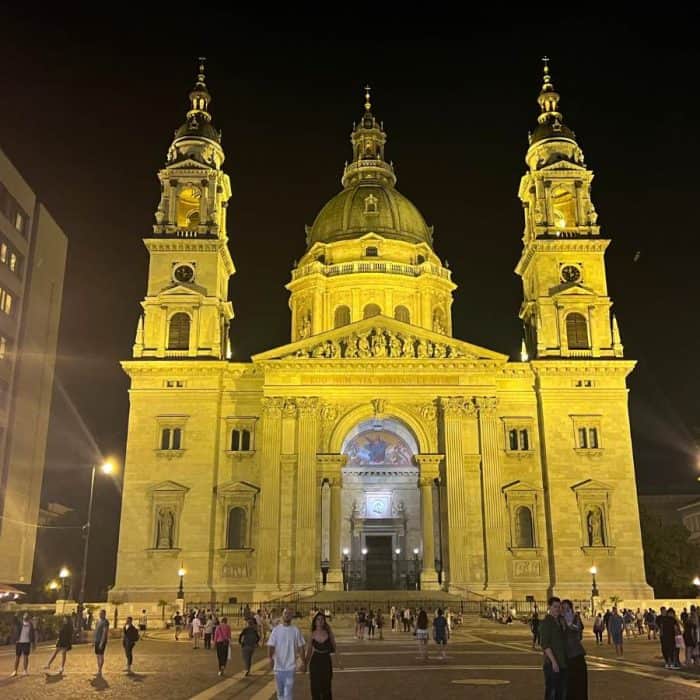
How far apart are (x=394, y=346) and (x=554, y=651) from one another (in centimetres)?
4237

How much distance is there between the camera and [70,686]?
759 inches

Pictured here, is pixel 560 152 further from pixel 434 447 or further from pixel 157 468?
pixel 157 468

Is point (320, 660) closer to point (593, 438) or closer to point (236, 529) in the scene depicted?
point (236, 529)

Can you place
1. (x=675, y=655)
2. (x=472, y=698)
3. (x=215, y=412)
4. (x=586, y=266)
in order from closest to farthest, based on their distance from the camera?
1. (x=472, y=698)
2. (x=675, y=655)
3. (x=215, y=412)
4. (x=586, y=266)

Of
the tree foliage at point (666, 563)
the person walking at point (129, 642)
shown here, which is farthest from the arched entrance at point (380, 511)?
the person walking at point (129, 642)

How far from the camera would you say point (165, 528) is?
173 ft

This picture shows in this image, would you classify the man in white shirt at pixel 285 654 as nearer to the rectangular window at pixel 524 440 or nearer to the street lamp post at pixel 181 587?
the street lamp post at pixel 181 587

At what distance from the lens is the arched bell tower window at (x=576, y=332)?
57.1 meters

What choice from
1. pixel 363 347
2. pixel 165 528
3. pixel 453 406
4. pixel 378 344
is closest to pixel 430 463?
pixel 453 406

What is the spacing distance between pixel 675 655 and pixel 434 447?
31.5 meters

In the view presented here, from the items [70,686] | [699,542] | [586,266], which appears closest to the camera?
[70,686]

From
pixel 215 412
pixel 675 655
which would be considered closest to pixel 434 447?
pixel 215 412

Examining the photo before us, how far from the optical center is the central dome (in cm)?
7225

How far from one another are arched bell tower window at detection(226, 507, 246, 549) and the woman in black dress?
40287 mm
